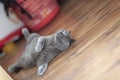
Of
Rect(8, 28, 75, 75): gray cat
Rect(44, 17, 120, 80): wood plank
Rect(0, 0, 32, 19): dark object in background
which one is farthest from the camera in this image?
Rect(0, 0, 32, 19): dark object in background

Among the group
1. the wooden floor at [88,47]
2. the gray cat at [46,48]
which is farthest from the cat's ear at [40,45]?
the wooden floor at [88,47]

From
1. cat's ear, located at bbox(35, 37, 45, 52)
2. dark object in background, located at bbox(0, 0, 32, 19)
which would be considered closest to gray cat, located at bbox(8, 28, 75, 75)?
cat's ear, located at bbox(35, 37, 45, 52)

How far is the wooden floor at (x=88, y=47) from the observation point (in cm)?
125

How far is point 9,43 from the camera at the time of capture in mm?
1979

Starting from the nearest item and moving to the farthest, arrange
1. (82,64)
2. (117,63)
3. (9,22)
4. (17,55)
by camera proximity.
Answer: (117,63) → (82,64) → (17,55) → (9,22)

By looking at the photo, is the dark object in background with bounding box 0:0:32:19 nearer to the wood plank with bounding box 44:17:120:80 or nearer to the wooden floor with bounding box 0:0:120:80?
the wooden floor with bounding box 0:0:120:80

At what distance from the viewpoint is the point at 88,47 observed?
142 cm

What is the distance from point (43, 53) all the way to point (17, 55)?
1.17ft

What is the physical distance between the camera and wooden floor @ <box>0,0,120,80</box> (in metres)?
1.25

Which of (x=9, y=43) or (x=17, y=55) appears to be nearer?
(x=17, y=55)

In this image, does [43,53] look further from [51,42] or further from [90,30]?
[90,30]

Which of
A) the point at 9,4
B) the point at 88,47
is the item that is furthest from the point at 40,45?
the point at 9,4

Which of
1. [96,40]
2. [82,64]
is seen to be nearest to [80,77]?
[82,64]

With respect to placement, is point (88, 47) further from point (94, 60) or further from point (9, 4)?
point (9, 4)
